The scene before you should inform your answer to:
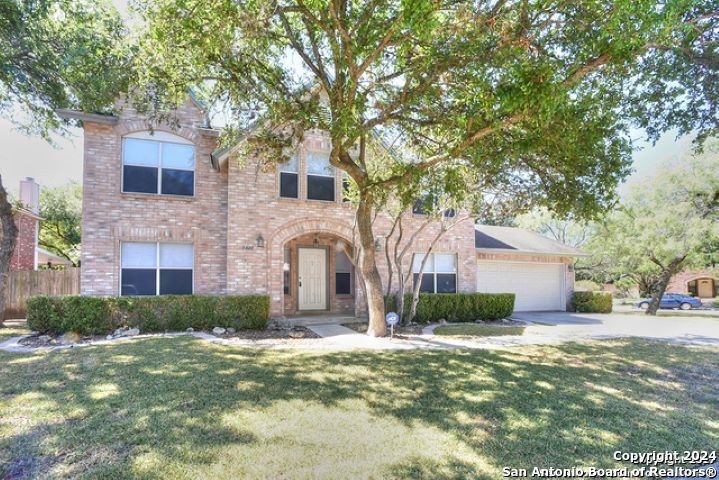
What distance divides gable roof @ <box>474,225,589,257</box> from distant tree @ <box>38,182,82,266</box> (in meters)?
25.2

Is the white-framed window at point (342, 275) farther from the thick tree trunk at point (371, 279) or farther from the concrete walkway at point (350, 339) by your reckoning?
the thick tree trunk at point (371, 279)

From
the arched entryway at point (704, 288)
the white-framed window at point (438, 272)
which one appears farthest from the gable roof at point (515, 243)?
the arched entryway at point (704, 288)

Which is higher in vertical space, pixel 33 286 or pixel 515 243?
pixel 515 243

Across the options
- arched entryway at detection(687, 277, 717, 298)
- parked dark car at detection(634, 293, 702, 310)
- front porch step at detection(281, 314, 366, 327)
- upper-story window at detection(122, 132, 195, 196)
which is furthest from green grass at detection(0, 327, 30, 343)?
arched entryway at detection(687, 277, 717, 298)

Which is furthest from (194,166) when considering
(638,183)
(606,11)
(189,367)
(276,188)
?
(638,183)

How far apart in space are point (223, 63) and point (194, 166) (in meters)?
5.52

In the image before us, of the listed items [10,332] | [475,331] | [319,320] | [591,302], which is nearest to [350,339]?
[319,320]

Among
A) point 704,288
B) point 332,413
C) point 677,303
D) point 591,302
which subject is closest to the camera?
point 332,413

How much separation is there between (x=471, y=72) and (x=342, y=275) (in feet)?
Result: 30.1

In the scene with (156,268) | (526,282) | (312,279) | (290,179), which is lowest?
(526,282)

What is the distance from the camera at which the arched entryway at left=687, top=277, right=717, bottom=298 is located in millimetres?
34406

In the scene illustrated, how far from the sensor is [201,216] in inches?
461

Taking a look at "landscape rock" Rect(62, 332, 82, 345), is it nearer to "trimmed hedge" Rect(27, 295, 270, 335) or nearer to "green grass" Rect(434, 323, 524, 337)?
"trimmed hedge" Rect(27, 295, 270, 335)

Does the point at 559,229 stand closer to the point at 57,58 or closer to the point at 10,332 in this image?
the point at 57,58
